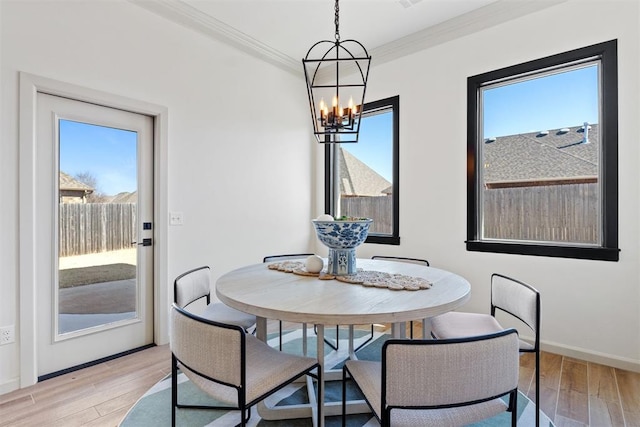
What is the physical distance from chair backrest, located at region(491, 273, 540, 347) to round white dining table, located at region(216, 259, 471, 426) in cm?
30

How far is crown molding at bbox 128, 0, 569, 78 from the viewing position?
8.68 feet

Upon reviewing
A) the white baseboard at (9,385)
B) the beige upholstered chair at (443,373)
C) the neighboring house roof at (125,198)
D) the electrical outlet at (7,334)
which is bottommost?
the white baseboard at (9,385)

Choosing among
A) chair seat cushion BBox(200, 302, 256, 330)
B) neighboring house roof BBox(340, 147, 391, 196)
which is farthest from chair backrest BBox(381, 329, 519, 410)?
neighboring house roof BBox(340, 147, 391, 196)

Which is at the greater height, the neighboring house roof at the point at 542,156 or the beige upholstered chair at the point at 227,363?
the neighboring house roof at the point at 542,156

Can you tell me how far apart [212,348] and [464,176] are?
2638 millimetres

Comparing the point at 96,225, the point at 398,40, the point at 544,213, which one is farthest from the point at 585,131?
the point at 96,225

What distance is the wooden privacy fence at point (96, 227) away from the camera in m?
2.33

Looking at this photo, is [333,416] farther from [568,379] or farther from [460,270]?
[460,270]

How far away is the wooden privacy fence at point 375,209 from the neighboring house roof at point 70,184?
2682 millimetres

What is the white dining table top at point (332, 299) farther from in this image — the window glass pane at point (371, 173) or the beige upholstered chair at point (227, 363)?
the window glass pane at point (371, 173)

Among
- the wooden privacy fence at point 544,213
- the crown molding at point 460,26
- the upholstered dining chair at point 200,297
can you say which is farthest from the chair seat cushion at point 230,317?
the crown molding at point 460,26

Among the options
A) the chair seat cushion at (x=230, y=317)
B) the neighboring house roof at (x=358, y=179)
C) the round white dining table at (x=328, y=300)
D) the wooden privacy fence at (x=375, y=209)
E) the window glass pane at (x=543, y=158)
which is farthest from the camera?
the neighboring house roof at (x=358, y=179)

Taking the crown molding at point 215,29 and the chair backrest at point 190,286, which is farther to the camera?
the crown molding at point 215,29

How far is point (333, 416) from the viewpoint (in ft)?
5.87
